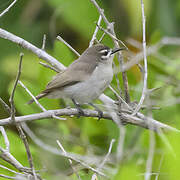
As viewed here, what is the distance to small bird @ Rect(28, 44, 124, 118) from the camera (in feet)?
15.1

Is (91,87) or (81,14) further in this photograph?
(81,14)

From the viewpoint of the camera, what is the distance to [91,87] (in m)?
4.61

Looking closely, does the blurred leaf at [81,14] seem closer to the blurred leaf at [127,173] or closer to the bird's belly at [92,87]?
the bird's belly at [92,87]

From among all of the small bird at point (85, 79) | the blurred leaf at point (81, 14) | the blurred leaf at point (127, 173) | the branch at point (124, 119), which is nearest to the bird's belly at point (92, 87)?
the small bird at point (85, 79)

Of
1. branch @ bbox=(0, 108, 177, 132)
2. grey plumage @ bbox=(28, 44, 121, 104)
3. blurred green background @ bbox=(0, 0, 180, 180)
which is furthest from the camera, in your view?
grey plumage @ bbox=(28, 44, 121, 104)

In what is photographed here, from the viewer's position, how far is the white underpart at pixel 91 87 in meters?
4.54

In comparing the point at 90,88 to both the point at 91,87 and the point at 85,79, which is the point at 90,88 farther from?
the point at 85,79

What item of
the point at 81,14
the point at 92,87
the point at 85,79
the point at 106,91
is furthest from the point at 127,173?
the point at 81,14

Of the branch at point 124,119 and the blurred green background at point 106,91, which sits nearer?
the blurred green background at point 106,91

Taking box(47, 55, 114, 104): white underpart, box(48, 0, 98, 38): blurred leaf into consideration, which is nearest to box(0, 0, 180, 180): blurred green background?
box(48, 0, 98, 38): blurred leaf

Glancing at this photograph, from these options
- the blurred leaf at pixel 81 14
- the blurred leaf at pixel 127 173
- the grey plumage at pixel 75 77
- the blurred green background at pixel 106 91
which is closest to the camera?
the blurred leaf at pixel 127 173

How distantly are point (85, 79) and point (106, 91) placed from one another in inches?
13.8

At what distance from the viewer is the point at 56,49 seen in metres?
4.91

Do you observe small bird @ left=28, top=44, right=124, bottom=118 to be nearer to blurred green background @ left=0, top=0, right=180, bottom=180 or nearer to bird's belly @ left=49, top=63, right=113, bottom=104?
bird's belly @ left=49, top=63, right=113, bottom=104
